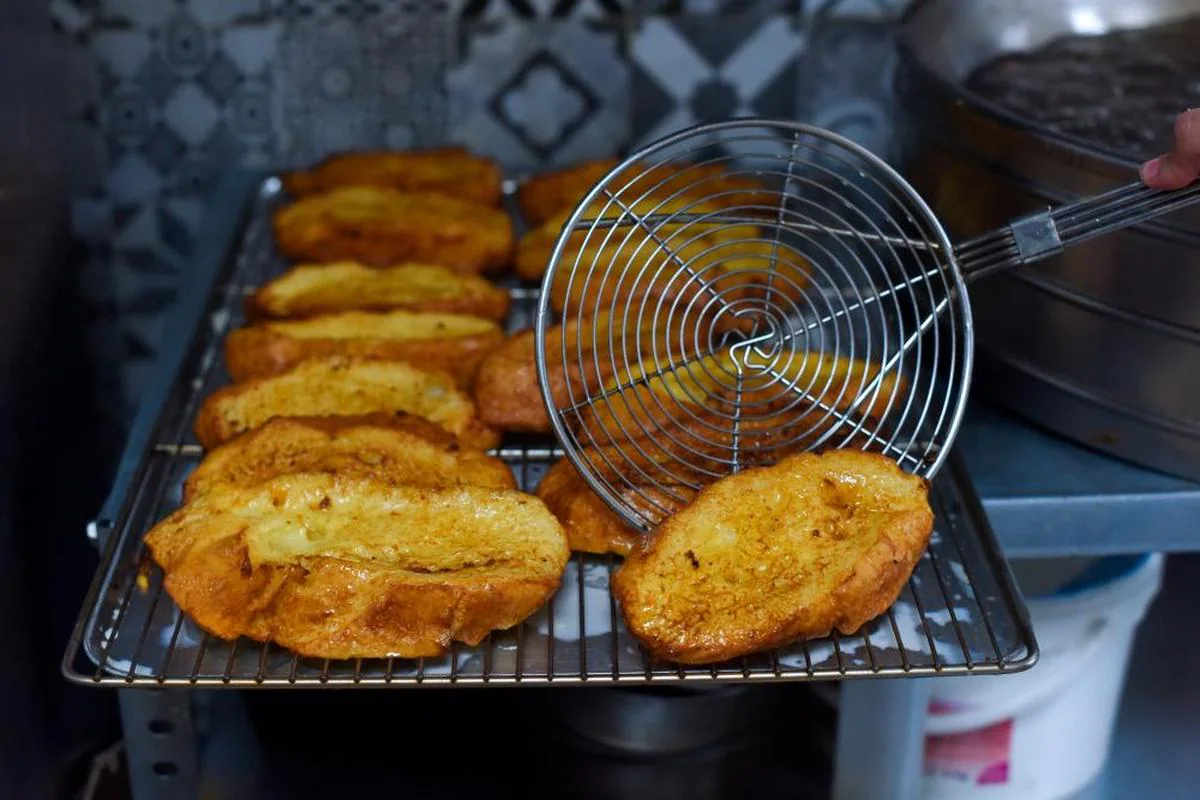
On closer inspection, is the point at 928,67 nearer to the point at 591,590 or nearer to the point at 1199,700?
the point at 591,590

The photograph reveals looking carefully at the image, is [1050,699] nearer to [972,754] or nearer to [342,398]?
[972,754]

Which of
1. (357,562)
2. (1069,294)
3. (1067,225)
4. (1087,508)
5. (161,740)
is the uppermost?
(1067,225)

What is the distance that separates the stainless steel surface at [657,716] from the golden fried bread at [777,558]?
0.63 metres

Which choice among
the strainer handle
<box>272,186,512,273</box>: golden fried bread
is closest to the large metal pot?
the strainer handle

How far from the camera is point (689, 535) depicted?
132 centimetres

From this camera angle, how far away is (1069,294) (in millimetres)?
1531

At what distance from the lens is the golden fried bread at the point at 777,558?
123cm

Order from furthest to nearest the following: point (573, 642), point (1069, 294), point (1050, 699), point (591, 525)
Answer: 1. point (1050, 699)
2. point (1069, 294)
3. point (591, 525)
4. point (573, 642)

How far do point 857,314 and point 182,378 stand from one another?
2.79ft

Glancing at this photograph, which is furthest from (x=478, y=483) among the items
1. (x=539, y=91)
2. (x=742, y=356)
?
(x=539, y=91)

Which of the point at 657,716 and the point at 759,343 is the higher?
the point at 759,343

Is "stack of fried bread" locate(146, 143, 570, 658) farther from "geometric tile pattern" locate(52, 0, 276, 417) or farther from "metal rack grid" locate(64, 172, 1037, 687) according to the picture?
"geometric tile pattern" locate(52, 0, 276, 417)

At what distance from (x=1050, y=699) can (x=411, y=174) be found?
123cm

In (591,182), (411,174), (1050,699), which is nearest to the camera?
(1050,699)
